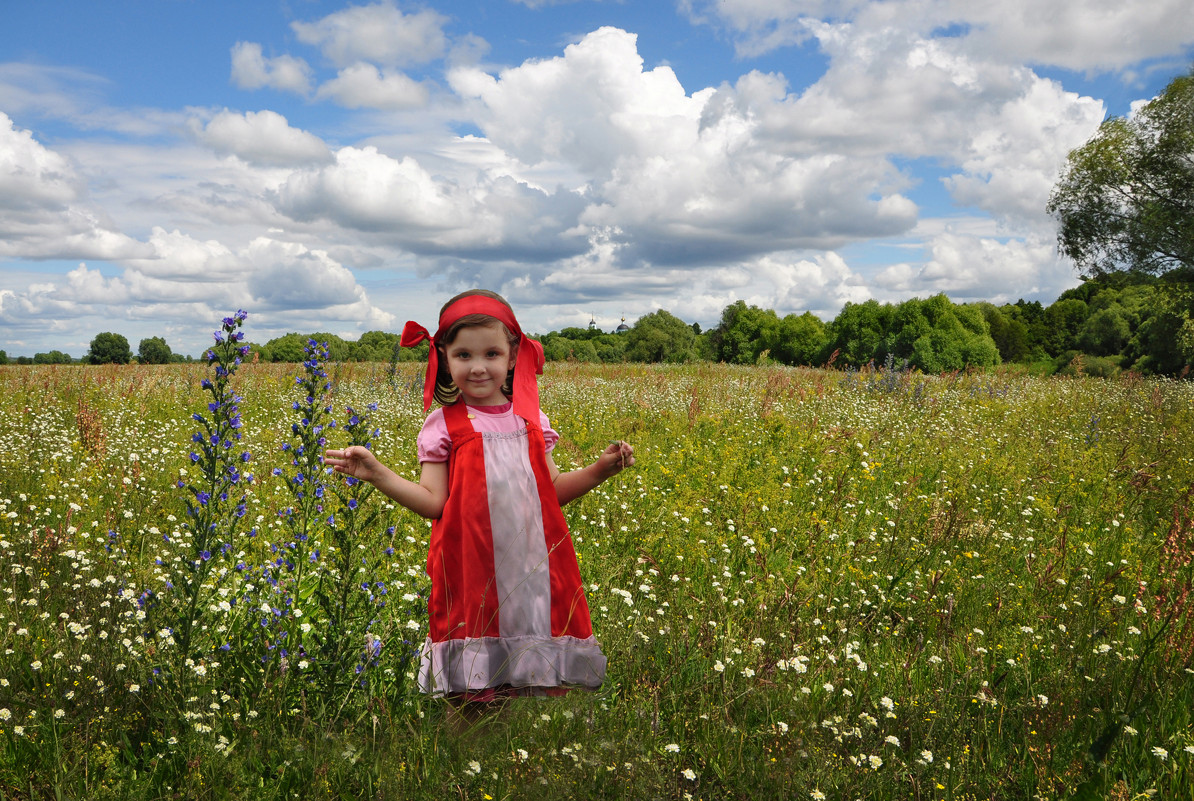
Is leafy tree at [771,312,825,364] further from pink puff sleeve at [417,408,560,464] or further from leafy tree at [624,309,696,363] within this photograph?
pink puff sleeve at [417,408,560,464]

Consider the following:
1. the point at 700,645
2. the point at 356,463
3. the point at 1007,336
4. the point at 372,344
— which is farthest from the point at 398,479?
the point at 1007,336

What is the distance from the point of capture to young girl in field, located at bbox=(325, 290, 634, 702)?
8.73ft

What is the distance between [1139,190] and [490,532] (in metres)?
32.8

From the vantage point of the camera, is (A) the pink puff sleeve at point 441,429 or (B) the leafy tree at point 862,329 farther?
(B) the leafy tree at point 862,329

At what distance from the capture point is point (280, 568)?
3064 millimetres

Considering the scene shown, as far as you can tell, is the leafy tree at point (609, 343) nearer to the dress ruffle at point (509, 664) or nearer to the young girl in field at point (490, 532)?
the young girl in field at point (490, 532)

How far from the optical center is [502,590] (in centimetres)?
271

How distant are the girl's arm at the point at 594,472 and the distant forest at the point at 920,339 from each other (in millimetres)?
1186

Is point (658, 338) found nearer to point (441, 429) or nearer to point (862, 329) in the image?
point (862, 329)

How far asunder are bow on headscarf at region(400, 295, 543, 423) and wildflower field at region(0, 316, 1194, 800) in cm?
46

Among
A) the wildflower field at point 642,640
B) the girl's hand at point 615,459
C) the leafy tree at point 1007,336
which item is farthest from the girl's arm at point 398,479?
the leafy tree at point 1007,336

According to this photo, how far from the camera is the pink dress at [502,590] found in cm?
266

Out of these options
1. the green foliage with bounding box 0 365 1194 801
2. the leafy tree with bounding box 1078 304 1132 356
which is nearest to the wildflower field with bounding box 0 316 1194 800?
the green foliage with bounding box 0 365 1194 801

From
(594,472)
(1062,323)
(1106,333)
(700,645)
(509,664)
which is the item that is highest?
(1062,323)
